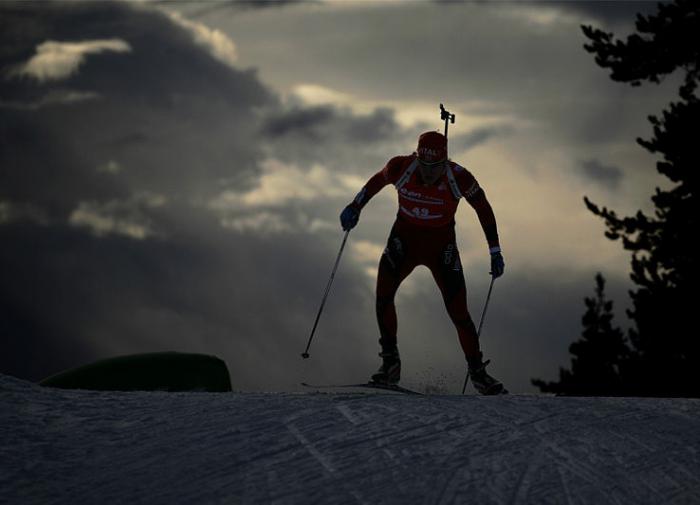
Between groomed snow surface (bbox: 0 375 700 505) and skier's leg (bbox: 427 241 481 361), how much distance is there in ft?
5.46

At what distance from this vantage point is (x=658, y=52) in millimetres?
20938

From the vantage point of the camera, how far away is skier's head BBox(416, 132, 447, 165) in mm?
7910

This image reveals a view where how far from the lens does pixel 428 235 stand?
8.23 metres

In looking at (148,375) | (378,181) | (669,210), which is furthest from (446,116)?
(669,210)

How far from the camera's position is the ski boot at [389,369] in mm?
8484

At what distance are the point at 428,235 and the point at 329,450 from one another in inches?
132

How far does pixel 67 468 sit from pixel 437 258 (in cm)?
429

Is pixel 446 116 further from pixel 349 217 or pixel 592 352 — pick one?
pixel 592 352

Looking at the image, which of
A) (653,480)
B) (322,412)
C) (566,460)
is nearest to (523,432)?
(566,460)

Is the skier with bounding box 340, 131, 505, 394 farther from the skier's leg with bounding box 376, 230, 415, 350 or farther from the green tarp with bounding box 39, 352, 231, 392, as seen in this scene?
the green tarp with bounding box 39, 352, 231, 392

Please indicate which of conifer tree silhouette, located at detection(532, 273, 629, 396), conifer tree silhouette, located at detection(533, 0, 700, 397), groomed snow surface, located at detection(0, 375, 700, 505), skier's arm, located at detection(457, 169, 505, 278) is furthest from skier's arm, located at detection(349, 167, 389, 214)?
conifer tree silhouette, located at detection(532, 273, 629, 396)

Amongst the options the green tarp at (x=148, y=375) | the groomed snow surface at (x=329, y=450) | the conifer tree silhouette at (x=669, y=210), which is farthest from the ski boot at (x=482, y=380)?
the conifer tree silhouette at (x=669, y=210)

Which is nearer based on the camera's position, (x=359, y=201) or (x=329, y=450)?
(x=329, y=450)

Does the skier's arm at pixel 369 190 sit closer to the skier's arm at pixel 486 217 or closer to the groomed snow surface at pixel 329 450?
the skier's arm at pixel 486 217
